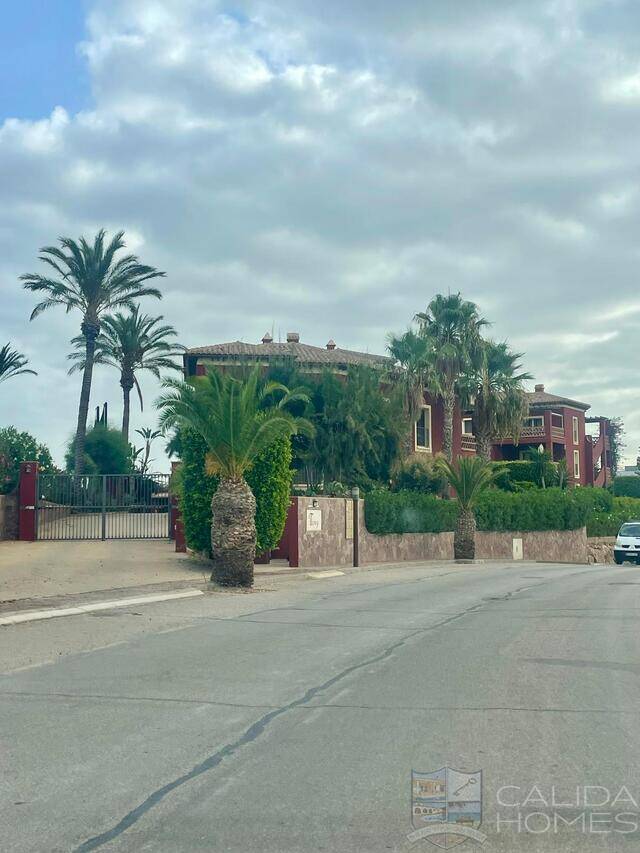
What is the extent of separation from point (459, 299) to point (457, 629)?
35747 millimetres

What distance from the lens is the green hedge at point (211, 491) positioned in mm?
27828

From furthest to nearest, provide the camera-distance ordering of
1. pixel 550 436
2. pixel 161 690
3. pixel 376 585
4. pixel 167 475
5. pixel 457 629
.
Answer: pixel 550 436 < pixel 167 475 < pixel 376 585 < pixel 457 629 < pixel 161 690

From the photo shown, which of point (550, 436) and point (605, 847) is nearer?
point (605, 847)

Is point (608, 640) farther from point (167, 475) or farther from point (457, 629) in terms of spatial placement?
point (167, 475)

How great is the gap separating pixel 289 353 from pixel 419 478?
9.84 meters

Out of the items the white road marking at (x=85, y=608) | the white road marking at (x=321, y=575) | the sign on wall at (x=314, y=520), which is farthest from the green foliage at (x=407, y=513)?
the white road marking at (x=85, y=608)

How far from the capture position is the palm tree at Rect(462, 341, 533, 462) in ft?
165

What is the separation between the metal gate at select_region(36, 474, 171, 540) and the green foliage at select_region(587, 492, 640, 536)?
34.8 m

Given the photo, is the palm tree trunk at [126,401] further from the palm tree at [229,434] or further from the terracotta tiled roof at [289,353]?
the palm tree at [229,434]

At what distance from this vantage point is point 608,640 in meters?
13.7

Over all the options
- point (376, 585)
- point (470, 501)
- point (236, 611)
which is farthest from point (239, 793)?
point (470, 501)

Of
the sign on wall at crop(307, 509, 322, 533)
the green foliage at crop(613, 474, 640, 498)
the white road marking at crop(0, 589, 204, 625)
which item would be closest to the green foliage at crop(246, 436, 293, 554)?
the sign on wall at crop(307, 509, 322, 533)

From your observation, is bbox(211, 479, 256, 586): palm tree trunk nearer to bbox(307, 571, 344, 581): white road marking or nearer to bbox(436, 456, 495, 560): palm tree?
bbox(307, 571, 344, 581): white road marking

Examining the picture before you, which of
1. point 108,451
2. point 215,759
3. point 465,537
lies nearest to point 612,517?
point 465,537
